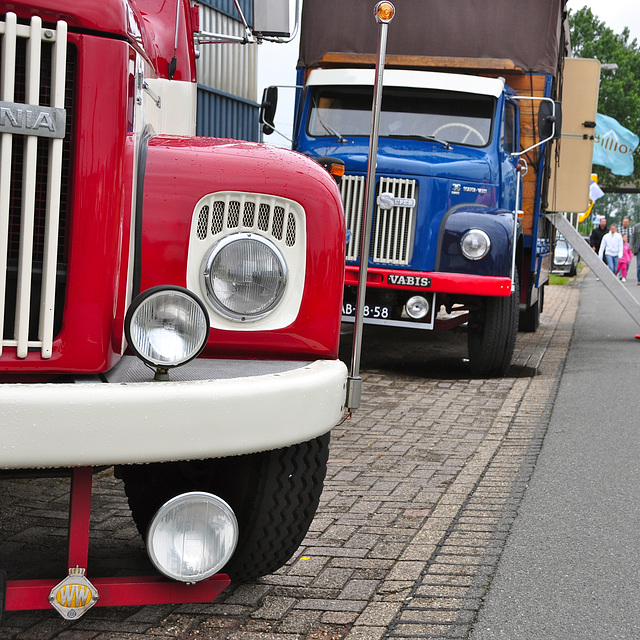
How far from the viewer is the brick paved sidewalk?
10.5ft

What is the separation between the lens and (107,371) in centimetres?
276

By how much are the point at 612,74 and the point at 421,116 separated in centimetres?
5425

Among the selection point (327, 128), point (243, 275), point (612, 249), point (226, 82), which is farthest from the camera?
point (612, 249)

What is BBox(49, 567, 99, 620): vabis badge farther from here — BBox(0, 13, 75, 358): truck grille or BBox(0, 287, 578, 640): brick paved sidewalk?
BBox(0, 13, 75, 358): truck grille

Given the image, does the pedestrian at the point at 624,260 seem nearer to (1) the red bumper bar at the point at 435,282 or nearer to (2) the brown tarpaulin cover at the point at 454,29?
(2) the brown tarpaulin cover at the point at 454,29

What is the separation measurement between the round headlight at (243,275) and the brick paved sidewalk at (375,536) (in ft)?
3.32

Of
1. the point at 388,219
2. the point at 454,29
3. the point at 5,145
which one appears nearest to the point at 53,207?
the point at 5,145

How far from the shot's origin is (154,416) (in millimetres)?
2525

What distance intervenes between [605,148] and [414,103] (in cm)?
1492

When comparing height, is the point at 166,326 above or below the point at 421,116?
below

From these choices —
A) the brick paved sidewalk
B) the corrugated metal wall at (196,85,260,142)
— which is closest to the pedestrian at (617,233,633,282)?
the corrugated metal wall at (196,85,260,142)

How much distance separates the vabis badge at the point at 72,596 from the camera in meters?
2.79

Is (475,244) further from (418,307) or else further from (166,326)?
(166,326)

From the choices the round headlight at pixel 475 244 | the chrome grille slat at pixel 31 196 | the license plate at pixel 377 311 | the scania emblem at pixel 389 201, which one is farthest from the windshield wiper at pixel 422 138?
the chrome grille slat at pixel 31 196
